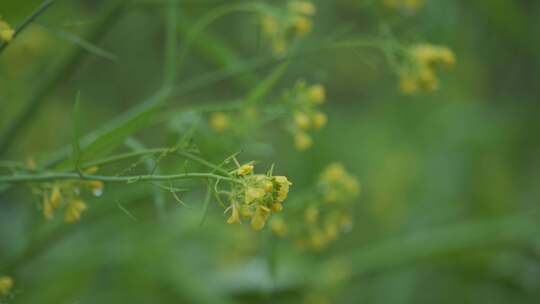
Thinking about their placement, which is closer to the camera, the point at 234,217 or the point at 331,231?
the point at 234,217

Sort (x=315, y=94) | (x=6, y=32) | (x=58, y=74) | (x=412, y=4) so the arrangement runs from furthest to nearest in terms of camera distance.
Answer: (x=412, y=4) < (x=58, y=74) < (x=315, y=94) < (x=6, y=32)

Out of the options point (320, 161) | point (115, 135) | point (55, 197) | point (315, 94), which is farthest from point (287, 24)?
point (320, 161)

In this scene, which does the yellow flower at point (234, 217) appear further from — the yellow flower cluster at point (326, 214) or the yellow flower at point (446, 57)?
the yellow flower at point (446, 57)

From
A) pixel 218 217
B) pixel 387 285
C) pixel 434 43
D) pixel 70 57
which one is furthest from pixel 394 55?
pixel 387 285

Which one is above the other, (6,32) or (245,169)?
(6,32)

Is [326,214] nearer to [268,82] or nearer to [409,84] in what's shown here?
[409,84]

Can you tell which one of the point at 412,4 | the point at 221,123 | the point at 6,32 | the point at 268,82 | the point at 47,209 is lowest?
the point at 47,209

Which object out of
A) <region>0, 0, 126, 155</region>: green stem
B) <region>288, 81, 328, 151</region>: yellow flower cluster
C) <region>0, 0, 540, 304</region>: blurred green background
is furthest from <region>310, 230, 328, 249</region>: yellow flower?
<region>0, 0, 126, 155</region>: green stem

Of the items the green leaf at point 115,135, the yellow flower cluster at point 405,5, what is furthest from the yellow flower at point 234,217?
the yellow flower cluster at point 405,5

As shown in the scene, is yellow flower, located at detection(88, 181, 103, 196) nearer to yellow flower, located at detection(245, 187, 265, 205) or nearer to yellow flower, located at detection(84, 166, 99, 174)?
yellow flower, located at detection(84, 166, 99, 174)
